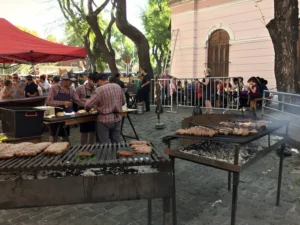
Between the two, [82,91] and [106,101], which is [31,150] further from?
[82,91]

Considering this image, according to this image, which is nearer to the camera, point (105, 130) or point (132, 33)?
point (105, 130)

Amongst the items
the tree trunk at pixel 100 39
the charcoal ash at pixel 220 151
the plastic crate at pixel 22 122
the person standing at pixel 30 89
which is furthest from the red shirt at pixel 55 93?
the tree trunk at pixel 100 39

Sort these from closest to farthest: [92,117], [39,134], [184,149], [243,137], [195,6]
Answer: [243,137] → [184,149] → [39,134] → [92,117] → [195,6]

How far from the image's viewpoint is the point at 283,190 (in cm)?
415

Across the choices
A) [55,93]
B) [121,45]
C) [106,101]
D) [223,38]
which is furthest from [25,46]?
[121,45]

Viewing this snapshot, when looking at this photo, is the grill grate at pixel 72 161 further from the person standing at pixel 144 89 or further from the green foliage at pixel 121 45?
the green foliage at pixel 121 45

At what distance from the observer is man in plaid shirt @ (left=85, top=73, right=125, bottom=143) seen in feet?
15.9

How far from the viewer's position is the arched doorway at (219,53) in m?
13.3

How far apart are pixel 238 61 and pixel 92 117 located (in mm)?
9433

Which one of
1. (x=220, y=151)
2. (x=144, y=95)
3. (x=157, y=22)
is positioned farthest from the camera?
(x=157, y=22)

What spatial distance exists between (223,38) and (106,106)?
33.7 feet

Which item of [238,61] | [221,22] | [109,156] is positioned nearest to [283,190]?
[109,156]

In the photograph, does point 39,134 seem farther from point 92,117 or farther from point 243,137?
point 243,137

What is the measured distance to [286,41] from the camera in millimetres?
6441
